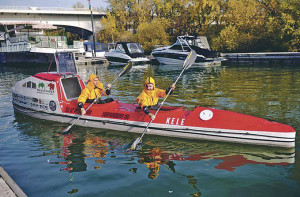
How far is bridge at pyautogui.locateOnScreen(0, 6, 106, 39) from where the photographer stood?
49.5 meters

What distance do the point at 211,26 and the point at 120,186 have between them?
40332 millimetres

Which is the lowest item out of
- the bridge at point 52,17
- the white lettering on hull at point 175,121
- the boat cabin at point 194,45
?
the white lettering on hull at point 175,121

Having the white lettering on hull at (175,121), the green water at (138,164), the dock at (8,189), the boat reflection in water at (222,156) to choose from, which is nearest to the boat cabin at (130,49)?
the green water at (138,164)

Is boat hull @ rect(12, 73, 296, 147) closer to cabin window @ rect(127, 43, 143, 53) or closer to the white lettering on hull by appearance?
the white lettering on hull

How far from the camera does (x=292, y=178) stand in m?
6.37

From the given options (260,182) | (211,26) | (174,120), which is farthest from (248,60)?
(260,182)

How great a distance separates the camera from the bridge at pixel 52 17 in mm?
49484

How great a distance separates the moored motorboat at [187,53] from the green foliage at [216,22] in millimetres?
7253

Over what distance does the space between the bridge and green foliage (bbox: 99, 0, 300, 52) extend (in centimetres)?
571

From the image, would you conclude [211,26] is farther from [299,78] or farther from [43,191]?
[43,191]

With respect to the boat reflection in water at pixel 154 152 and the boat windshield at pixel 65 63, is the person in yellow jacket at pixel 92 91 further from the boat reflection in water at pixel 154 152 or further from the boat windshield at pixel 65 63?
the boat windshield at pixel 65 63

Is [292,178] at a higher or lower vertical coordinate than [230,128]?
lower

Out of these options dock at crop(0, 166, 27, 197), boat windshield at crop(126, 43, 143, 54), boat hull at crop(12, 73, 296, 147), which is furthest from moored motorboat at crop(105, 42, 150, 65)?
dock at crop(0, 166, 27, 197)

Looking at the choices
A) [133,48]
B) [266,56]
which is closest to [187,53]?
[266,56]
